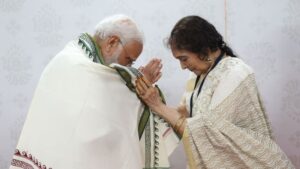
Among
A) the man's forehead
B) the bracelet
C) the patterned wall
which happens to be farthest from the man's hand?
the patterned wall

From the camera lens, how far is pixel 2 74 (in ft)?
7.18

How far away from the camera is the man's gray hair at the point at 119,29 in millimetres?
1450

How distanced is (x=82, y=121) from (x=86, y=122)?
0.05ft

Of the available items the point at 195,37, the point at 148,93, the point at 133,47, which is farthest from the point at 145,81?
the point at 195,37

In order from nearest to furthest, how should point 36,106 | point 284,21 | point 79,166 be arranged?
point 79,166 → point 36,106 → point 284,21

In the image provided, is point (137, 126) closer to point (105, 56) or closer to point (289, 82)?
point (105, 56)

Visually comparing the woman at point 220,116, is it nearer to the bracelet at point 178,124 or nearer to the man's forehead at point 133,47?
the bracelet at point 178,124

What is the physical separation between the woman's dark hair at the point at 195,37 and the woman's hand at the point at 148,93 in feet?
0.72

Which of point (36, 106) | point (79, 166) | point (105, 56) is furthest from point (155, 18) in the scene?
point (79, 166)

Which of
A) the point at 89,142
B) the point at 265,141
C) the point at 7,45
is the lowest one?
the point at 265,141

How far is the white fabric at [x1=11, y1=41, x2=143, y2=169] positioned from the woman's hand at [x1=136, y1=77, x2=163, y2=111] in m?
0.06

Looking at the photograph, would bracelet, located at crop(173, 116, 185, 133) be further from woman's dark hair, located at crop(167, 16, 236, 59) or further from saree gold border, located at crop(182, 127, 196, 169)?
woman's dark hair, located at crop(167, 16, 236, 59)

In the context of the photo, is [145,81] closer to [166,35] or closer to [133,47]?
[133,47]

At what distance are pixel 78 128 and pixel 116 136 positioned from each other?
0.14 metres
